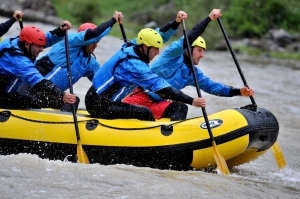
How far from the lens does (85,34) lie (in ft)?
25.9

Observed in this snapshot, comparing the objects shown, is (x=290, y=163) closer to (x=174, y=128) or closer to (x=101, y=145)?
(x=174, y=128)

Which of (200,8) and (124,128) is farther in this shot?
(200,8)

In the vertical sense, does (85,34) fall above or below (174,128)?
above

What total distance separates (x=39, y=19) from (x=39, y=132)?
68.7ft

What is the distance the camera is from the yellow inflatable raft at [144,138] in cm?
698

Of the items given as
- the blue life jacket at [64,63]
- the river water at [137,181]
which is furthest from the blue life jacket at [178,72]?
the river water at [137,181]

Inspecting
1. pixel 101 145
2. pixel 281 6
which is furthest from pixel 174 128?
pixel 281 6

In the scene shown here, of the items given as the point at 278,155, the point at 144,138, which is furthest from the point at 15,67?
the point at 278,155

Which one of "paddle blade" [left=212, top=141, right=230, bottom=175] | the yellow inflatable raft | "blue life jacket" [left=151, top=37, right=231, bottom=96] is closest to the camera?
"paddle blade" [left=212, top=141, right=230, bottom=175]

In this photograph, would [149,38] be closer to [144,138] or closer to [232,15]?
[144,138]

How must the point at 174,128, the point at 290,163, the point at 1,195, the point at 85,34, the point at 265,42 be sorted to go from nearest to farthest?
the point at 1,195
the point at 174,128
the point at 85,34
the point at 290,163
the point at 265,42

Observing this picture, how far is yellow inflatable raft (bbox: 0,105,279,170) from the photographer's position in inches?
275

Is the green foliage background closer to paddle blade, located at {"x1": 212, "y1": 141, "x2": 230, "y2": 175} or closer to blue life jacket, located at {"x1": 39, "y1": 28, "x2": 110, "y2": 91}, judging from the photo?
blue life jacket, located at {"x1": 39, "y1": 28, "x2": 110, "y2": 91}

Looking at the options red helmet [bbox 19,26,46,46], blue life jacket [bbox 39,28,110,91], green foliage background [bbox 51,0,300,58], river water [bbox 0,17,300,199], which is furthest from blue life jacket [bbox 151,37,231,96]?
green foliage background [bbox 51,0,300,58]
